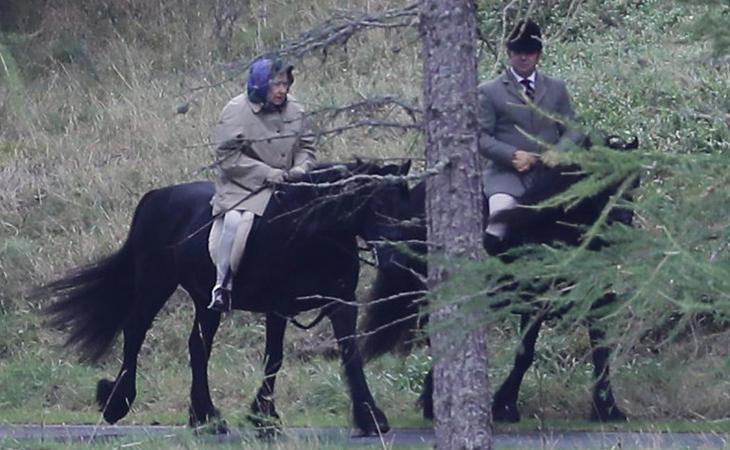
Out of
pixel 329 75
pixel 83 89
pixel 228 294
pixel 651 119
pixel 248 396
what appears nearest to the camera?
pixel 228 294

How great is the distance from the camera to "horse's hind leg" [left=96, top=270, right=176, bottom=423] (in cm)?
1207

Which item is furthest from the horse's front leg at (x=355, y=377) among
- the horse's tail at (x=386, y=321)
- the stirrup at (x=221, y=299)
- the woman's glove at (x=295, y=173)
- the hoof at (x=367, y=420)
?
the woman's glove at (x=295, y=173)

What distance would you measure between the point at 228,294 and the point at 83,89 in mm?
11943

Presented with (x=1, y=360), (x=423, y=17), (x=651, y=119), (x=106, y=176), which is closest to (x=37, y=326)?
(x=1, y=360)

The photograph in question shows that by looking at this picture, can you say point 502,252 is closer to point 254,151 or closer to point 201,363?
point 254,151

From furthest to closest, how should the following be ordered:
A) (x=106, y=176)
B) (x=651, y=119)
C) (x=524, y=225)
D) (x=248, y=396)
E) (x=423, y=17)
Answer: (x=106, y=176), (x=651, y=119), (x=248, y=396), (x=524, y=225), (x=423, y=17)

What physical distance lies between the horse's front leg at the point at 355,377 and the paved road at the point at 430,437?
0.11 metres

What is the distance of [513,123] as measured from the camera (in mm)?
10758

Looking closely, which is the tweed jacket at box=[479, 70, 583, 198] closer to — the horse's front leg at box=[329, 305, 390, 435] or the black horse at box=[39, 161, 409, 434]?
the black horse at box=[39, 161, 409, 434]

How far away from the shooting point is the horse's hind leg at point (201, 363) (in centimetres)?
1155

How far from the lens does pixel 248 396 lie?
1345cm

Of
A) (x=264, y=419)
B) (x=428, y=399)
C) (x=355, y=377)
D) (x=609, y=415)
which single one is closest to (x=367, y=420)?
(x=355, y=377)

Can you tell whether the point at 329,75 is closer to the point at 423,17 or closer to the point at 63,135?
the point at 63,135

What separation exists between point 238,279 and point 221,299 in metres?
0.37
